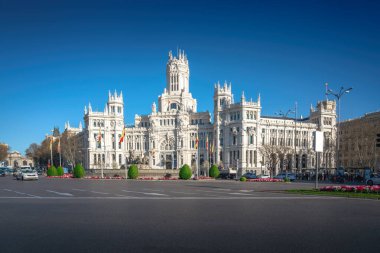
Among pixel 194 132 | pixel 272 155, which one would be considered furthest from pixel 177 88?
pixel 272 155

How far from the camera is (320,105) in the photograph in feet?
409

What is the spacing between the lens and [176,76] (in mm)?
137500

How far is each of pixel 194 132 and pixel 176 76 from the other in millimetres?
23093

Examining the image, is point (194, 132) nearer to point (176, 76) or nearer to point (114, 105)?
point (176, 76)

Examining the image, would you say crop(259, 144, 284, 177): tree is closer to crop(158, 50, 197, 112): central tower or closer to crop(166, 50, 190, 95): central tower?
crop(158, 50, 197, 112): central tower

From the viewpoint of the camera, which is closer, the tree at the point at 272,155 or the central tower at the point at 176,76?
the tree at the point at 272,155

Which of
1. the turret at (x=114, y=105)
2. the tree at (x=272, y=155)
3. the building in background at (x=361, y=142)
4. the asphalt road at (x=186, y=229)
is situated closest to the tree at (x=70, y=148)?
the turret at (x=114, y=105)

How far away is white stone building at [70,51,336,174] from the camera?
361 feet

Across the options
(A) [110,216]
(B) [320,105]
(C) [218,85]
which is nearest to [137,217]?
(A) [110,216]

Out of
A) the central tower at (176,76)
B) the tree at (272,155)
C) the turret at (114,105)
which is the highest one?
the central tower at (176,76)

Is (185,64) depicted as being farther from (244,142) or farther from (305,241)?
(305,241)

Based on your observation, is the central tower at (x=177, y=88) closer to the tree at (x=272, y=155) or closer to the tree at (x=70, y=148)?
the tree at (x=70, y=148)

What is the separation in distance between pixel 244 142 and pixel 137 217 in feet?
312

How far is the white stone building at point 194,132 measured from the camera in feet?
361
